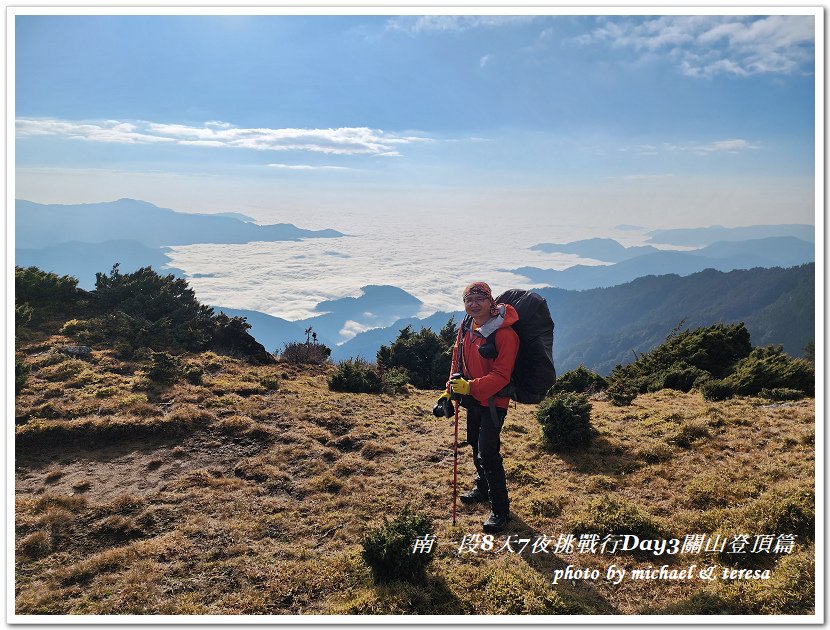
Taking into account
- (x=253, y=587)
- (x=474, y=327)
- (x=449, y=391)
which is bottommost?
(x=253, y=587)

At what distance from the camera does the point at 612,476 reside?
293 inches

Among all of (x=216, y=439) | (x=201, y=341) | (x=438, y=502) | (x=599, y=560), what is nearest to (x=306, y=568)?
(x=438, y=502)

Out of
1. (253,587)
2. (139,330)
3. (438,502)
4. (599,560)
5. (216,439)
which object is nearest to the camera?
(253,587)

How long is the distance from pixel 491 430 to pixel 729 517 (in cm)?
317

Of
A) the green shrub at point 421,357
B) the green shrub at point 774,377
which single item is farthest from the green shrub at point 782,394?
the green shrub at point 421,357

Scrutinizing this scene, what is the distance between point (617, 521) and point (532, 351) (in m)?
2.42

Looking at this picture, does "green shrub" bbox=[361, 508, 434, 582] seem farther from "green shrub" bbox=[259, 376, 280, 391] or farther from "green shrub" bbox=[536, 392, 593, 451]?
"green shrub" bbox=[259, 376, 280, 391]

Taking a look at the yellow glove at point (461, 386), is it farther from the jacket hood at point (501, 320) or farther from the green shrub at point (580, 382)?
the green shrub at point (580, 382)

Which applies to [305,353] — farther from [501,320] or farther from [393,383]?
[501,320]

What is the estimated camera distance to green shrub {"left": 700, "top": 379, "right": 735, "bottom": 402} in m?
11.1

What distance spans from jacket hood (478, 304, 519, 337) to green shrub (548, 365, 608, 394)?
424 inches

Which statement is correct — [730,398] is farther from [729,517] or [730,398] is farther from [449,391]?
[449,391]

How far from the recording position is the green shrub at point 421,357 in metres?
17.8

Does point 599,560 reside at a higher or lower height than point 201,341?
lower
